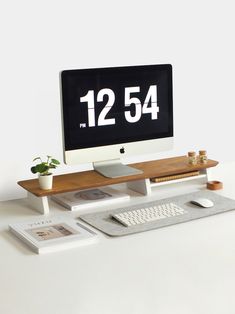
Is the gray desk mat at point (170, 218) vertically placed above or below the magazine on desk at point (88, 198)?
below

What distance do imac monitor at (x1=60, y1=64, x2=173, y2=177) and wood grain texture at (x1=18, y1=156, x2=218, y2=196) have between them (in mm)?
50

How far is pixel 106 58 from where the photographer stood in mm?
3264

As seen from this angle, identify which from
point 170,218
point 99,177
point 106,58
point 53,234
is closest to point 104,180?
point 99,177

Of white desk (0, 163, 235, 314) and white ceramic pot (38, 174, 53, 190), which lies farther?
white ceramic pot (38, 174, 53, 190)

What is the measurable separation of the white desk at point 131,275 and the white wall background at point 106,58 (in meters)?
0.76

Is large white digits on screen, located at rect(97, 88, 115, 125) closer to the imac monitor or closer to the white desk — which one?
the imac monitor

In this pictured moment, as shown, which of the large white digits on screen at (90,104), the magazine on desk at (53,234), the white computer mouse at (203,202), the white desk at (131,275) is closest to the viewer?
the white desk at (131,275)

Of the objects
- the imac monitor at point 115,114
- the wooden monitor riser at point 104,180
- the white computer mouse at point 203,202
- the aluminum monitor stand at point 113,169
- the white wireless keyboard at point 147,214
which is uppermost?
the imac monitor at point 115,114

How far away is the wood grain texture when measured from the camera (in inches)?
108

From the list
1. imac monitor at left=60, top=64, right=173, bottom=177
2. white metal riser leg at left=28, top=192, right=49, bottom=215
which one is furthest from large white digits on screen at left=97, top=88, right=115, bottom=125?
white metal riser leg at left=28, top=192, right=49, bottom=215

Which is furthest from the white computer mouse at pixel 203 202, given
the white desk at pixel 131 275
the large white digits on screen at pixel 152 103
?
the large white digits on screen at pixel 152 103

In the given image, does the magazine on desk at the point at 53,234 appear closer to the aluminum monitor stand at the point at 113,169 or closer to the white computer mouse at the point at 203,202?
the aluminum monitor stand at the point at 113,169

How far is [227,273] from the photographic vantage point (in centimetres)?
208

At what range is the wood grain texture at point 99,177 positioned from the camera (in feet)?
9.00
